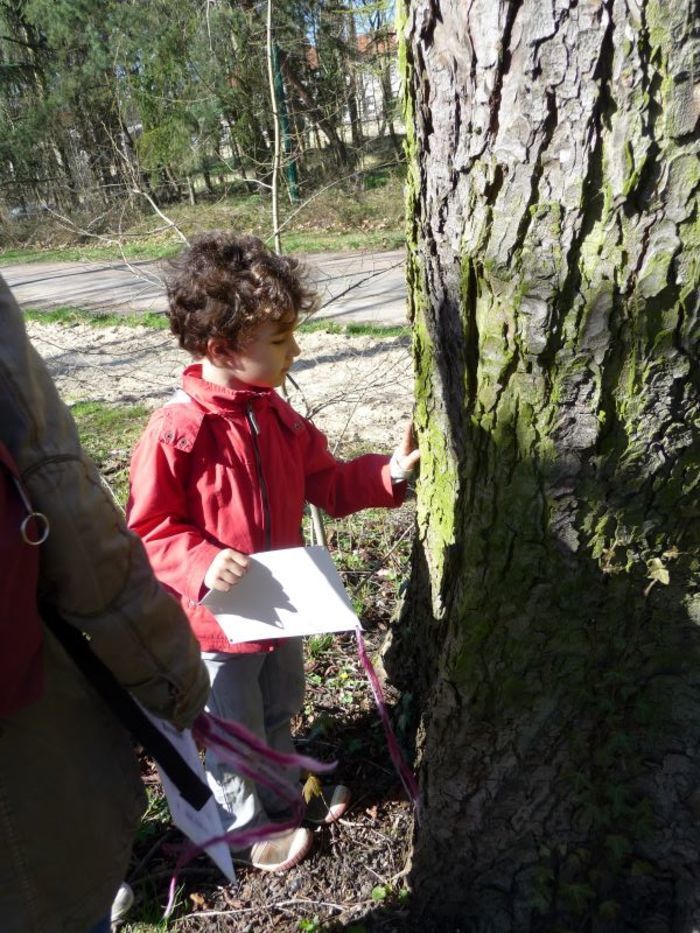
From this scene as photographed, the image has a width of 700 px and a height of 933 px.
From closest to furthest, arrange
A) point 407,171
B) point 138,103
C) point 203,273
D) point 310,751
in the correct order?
point 407,171, point 203,273, point 310,751, point 138,103

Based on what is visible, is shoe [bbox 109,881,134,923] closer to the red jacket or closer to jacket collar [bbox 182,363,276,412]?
the red jacket

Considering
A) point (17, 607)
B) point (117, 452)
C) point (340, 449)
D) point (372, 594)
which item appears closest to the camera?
point (17, 607)

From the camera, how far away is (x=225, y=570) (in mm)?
1741

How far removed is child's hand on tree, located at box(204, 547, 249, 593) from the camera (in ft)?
5.71

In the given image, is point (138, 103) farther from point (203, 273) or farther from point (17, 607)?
point (17, 607)

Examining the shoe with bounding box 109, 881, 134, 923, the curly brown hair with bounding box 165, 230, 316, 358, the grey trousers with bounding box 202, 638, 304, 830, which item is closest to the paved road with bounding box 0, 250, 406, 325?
the curly brown hair with bounding box 165, 230, 316, 358

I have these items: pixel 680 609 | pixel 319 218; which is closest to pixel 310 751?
pixel 680 609

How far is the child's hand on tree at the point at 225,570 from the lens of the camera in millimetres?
1741

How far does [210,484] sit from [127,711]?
2.21 feet

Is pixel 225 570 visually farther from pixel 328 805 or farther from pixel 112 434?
pixel 112 434

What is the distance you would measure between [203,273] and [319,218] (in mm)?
10223

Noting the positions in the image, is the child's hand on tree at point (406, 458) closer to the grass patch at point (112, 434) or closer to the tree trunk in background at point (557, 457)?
the tree trunk in background at point (557, 457)

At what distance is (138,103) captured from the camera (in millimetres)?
3908

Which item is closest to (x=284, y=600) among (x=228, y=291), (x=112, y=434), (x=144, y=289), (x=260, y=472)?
(x=260, y=472)
